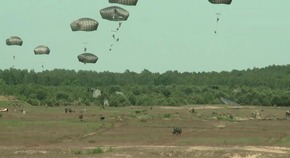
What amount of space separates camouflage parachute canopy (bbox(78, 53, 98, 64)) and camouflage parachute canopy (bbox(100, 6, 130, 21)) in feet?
24.2

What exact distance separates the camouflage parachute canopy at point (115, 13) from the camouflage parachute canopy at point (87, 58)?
24.2 feet

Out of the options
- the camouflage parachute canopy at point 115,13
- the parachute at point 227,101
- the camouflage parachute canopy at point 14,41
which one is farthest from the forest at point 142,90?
the camouflage parachute canopy at point 115,13

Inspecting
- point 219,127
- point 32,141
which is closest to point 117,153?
point 32,141

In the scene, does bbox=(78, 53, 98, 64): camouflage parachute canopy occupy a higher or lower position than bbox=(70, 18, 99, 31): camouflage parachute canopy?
lower

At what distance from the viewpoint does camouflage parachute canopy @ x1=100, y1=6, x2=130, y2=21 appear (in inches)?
1885

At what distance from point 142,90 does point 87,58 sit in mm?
93086

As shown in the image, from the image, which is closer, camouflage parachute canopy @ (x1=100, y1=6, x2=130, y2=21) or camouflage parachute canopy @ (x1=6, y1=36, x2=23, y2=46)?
camouflage parachute canopy @ (x1=100, y1=6, x2=130, y2=21)

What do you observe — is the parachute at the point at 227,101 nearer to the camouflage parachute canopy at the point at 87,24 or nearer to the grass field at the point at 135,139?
the grass field at the point at 135,139

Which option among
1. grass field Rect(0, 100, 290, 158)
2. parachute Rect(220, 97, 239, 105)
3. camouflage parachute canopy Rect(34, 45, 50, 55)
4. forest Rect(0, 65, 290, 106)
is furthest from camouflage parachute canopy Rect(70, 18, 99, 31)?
parachute Rect(220, 97, 239, 105)

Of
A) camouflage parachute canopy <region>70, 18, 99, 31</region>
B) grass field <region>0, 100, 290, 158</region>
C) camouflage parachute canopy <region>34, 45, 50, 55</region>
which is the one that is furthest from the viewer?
camouflage parachute canopy <region>34, 45, 50, 55</region>

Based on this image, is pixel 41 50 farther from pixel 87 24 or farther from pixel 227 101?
pixel 227 101

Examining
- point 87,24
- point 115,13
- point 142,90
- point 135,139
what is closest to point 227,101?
point 142,90

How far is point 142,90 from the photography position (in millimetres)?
148750

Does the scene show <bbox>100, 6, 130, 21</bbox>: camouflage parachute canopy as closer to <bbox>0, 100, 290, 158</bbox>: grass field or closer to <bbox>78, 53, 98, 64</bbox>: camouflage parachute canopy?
<bbox>78, 53, 98, 64</bbox>: camouflage parachute canopy
